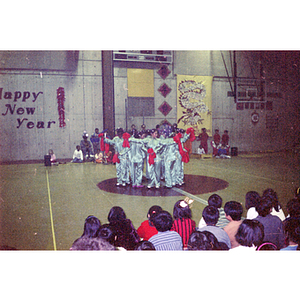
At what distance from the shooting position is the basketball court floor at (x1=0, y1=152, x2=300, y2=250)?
12.2 feet

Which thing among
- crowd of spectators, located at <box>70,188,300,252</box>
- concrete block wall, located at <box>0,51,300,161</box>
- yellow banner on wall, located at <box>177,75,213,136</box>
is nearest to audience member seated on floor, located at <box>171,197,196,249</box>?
crowd of spectators, located at <box>70,188,300,252</box>

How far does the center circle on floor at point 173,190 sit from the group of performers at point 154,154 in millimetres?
209

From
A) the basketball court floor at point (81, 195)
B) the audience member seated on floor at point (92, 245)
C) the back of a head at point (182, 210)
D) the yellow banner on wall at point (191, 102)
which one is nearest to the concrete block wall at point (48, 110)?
the basketball court floor at point (81, 195)

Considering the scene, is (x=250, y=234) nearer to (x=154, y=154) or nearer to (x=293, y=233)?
(x=293, y=233)

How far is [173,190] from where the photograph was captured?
5.97 metres

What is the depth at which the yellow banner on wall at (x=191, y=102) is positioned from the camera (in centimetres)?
1252

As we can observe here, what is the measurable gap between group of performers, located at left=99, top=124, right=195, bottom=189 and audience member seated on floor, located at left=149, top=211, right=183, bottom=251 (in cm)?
364

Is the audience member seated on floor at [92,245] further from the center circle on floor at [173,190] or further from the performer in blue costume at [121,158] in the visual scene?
the performer in blue costume at [121,158]

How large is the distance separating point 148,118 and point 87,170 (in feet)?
14.7

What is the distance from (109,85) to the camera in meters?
10.5

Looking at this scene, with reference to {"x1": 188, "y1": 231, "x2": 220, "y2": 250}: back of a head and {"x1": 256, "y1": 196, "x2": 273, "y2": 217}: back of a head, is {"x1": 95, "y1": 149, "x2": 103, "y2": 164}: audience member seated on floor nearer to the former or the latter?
{"x1": 256, "y1": 196, "x2": 273, "y2": 217}: back of a head

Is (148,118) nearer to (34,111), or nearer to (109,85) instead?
(109,85)

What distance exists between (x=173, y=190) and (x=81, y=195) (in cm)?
193

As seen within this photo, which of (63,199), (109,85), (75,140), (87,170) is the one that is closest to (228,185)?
(63,199)
